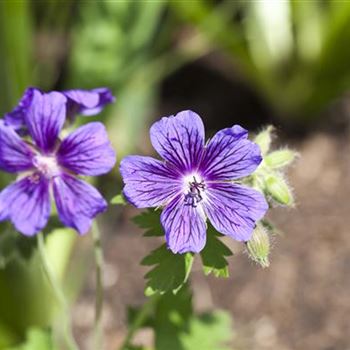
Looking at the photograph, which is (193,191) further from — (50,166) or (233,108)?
(233,108)

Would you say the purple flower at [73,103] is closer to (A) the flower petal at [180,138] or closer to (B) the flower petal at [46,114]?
(B) the flower petal at [46,114]

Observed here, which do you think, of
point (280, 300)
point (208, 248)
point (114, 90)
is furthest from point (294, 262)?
point (208, 248)

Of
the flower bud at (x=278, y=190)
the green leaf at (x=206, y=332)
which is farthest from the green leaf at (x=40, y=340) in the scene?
the flower bud at (x=278, y=190)

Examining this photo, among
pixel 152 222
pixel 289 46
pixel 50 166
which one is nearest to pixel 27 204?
pixel 50 166

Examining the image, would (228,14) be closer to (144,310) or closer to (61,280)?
(61,280)

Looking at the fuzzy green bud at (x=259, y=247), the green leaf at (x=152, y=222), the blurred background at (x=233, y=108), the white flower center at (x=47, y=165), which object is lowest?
the fuzzy green bud at (x=259, y=247)

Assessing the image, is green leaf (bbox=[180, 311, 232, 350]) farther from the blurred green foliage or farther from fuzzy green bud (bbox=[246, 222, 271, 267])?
the blurred green foliage
